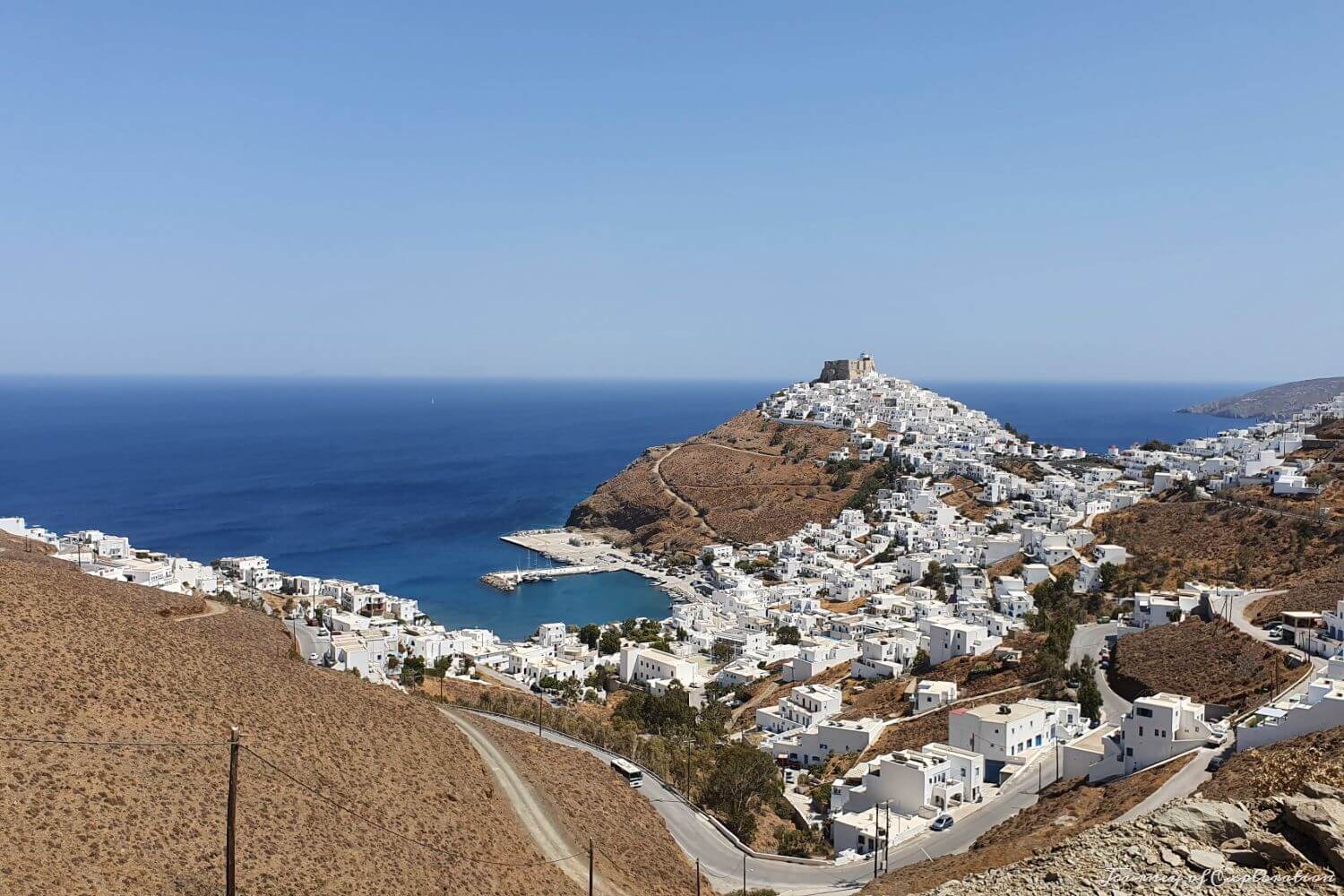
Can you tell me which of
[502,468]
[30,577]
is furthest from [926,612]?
[502,468]

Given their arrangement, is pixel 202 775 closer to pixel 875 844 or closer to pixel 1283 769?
pixel 875 844

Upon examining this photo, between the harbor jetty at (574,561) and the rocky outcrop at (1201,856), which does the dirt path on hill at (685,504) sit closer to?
the harbor jetty at (574,561)

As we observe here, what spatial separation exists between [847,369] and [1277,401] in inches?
4345

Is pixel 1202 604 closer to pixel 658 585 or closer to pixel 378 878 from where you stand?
pixel 378 878

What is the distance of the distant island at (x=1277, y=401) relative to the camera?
160 meters

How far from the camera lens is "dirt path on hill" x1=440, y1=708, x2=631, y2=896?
1283cm

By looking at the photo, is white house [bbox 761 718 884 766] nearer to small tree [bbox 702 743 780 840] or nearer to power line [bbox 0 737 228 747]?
small tree [bbox 702 743 780 840]

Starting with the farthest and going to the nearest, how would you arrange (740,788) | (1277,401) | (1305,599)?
(1277,401)
(1305,599)
(740,788)

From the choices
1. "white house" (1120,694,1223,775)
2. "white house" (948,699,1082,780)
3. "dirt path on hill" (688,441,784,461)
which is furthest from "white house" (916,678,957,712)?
"dirt path on hill" (688,441,784,461)

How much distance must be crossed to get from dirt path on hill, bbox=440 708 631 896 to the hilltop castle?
3768 inches

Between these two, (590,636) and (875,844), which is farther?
(590,636)

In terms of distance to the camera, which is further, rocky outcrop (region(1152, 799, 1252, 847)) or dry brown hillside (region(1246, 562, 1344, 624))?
dry brown hillside (region(1246, 562, 1344, 624))

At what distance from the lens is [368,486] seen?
300 ft

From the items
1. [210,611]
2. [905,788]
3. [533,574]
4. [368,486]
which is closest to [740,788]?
[905,788]
